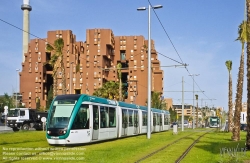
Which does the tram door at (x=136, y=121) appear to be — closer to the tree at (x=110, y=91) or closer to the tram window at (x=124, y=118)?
the tram window at (x=124, y=118)

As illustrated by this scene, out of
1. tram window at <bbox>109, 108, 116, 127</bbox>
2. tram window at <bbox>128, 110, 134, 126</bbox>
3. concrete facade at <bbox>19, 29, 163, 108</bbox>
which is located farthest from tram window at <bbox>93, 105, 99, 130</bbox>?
concrete facade at <bbox>19, 29, 163, 108</bbox>

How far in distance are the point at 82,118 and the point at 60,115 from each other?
4.23ft

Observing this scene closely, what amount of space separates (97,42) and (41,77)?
20.5 m

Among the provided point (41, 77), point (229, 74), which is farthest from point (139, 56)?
point (229, 74)

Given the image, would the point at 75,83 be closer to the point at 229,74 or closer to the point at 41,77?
the point at 41,77

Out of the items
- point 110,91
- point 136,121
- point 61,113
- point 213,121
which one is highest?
point 110,91

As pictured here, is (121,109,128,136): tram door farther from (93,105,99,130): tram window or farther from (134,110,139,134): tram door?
Answer: (93,105,99,130): tram window

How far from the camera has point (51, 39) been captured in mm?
112000

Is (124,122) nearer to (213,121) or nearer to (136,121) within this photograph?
(136,121)


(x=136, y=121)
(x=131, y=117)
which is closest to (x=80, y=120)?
(x=131, y=117)

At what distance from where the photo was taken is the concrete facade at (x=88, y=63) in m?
111

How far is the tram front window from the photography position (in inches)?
813

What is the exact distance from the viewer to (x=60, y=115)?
2089 cm

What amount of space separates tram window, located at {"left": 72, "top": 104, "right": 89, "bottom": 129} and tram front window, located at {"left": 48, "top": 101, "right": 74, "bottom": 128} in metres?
0.50
